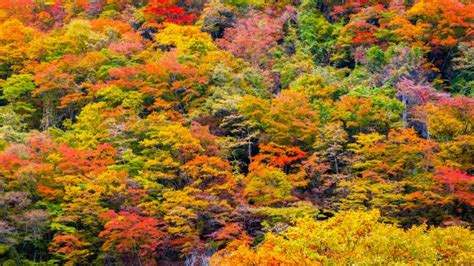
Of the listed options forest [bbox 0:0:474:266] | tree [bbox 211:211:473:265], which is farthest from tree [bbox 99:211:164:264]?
tree [bbox 211:211:473:265]

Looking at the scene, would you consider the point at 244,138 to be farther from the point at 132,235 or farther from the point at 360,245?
the point at 360,245

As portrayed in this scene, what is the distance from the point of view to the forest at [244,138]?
68.6 feet

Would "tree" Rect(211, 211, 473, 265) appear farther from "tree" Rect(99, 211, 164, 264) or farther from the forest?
"tree" Rect(99, 211, 164, 264)

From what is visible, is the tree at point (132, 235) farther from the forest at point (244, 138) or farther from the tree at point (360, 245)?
the tree at point (360, 245)

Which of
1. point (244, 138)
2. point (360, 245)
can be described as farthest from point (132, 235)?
point (360, 245)

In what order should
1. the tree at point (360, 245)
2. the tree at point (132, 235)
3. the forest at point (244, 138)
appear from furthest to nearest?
1. the forest at point (244, 138)
2. the tree at point (132, 235)
3. the tree at point (360, 245)

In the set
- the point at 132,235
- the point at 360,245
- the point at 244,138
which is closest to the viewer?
the point at 360,245

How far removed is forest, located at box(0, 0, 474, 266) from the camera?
824 inches

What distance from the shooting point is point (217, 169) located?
2405 cm

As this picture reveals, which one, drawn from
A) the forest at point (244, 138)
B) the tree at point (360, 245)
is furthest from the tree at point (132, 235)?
the tree at point (360, 245)

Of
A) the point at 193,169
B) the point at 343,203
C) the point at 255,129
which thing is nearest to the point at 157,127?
the point at 193,169

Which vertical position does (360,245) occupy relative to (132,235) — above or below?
above

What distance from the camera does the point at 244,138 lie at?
2731cm

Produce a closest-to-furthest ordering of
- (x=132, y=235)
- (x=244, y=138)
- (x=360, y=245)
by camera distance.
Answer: (x=360, y=245) < (x=132, y=235) < (x=244, y=138)
